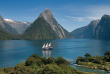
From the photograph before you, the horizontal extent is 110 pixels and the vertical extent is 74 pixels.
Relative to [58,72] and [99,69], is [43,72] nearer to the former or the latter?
[58,72]

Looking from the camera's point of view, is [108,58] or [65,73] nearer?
[65,73]

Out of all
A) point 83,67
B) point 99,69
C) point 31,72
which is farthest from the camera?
point 83,67

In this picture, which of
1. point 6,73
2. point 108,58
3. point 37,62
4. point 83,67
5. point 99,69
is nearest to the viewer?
point 6,73

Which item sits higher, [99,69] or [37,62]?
[37,62]

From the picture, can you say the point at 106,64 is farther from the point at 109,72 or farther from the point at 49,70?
the point at 49,70

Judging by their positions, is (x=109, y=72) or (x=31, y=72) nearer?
(x=31, y=72)

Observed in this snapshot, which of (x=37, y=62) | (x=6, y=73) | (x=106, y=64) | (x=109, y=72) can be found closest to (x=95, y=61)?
(x=106, y=64)

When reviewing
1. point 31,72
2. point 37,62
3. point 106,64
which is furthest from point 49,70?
point 106,64

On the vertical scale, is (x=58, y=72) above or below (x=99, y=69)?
above

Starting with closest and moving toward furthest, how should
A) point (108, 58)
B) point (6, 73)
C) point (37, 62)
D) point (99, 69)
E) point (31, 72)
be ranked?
1. point (31, 72)
2. point (6, 73)
3. point (37, 62)
4. point (99, 69)
5. point (108, 58)
